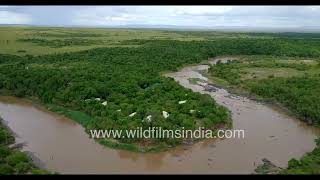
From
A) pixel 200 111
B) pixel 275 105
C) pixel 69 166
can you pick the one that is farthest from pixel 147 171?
pixel 275 105

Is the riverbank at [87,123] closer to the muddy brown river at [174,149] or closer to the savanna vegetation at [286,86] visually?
the muddy brown river at [174,149]

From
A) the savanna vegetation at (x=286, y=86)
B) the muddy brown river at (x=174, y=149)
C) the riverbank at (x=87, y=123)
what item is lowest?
the muddy brown river at (x=174, y=149)

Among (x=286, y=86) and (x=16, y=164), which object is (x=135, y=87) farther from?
(x=16, y=164)

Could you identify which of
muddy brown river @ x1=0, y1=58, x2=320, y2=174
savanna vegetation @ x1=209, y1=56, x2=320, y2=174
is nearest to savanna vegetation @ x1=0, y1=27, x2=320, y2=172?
savanna vegetation @ x1=209, y1=56, x2=320, y2=174

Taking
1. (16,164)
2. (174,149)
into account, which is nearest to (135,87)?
(174,149)

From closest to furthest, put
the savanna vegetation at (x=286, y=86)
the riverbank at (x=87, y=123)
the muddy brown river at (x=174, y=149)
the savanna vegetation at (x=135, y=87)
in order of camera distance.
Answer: the muddy brown river at (x=174, y=149) → the savanna vegetation at (x=286, y=86) → the riverbank at (x=87, y=123) → the savanna vegetation at (x=135, y=87)

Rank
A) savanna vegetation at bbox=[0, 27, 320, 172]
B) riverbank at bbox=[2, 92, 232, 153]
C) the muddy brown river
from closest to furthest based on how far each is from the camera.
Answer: the muddy brown river
riverbank at bbox=[2, 92, 232, 153]
savanna vegetation at bbox=[0, 27, 320, 172]

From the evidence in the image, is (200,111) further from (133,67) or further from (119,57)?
(119,57)

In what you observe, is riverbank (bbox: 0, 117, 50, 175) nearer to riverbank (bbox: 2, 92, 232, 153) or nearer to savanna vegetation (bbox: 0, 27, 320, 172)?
riverbank (bbox: 2, 92, 232, 153)

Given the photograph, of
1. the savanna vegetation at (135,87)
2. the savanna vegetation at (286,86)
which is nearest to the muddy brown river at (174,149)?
the savanna vegetation at (135,87)

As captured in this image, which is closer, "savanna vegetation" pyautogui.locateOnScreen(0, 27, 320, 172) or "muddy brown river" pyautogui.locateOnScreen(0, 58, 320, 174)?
"muddy brown river" pyautogui.locateOnScreen(0, 58, 320, 174)

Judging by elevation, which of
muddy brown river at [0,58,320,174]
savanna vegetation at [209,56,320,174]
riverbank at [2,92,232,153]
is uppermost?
savanna vegetation at [209,56,320,174]
